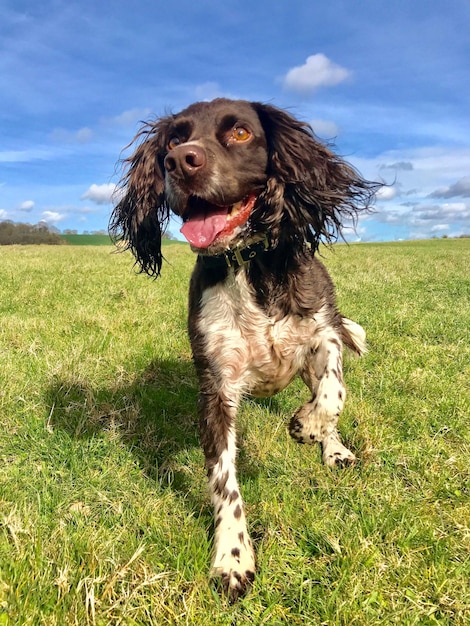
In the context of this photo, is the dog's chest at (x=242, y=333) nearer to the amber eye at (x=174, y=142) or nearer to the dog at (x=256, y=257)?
the dog at (x=256, y=257)

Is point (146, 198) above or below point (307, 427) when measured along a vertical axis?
above


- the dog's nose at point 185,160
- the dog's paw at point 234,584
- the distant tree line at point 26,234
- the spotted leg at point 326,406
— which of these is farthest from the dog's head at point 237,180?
the distant tree line at point 26,234

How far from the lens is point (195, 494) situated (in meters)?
3.00

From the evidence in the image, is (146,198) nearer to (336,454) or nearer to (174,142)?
(174,142)

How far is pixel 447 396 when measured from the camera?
420 centimetres

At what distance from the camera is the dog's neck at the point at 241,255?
314 cm

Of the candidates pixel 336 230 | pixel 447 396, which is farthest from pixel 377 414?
pixel 336 230

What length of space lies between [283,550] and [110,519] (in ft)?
2.77

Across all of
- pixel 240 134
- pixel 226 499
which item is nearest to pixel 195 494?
pixel 226 499

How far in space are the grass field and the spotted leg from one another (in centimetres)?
14

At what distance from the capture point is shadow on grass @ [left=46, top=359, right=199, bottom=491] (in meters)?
3.45

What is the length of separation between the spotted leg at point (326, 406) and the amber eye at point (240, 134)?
1.29 m

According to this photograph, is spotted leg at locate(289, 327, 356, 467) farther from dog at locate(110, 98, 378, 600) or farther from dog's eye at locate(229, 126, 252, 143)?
dog's eye at locate(229, 126, 252, 143)

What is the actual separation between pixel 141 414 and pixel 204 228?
1.64 metres
